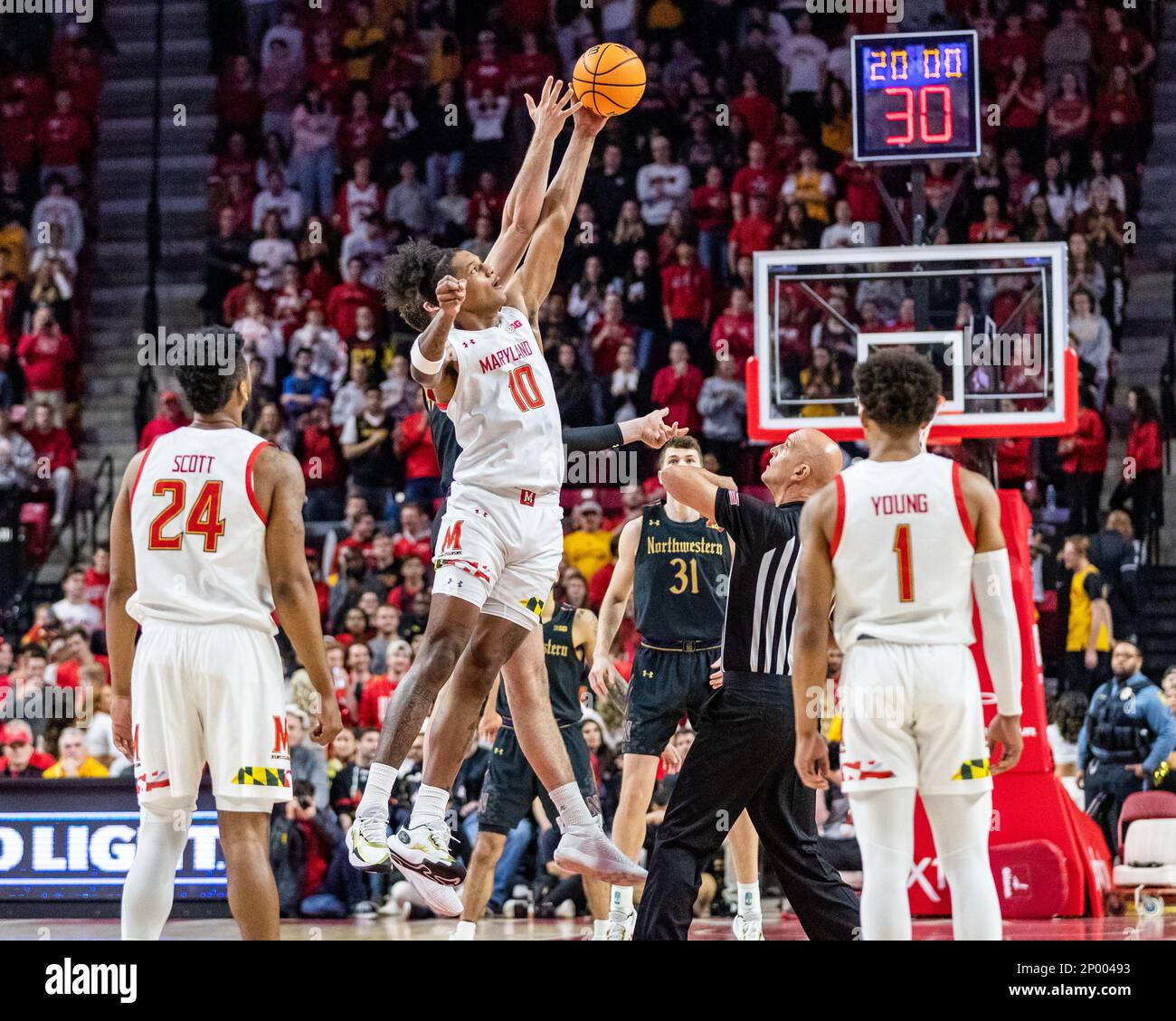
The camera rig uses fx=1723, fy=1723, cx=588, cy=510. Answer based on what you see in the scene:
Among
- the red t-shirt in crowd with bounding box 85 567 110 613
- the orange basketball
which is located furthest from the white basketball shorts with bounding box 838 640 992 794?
the red t-shirt in crowd with bounding box 85 567 110 613

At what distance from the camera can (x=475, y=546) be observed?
20.1 ft

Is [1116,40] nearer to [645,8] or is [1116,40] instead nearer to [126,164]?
[645,8]

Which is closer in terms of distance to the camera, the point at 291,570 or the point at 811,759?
the point at 811,759

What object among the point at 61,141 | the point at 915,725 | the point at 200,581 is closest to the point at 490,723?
the point at 200,581

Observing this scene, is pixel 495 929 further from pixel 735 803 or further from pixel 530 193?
pixel 530 193

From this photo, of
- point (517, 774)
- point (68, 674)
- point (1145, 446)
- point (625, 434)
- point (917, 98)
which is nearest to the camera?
point (625, 434)

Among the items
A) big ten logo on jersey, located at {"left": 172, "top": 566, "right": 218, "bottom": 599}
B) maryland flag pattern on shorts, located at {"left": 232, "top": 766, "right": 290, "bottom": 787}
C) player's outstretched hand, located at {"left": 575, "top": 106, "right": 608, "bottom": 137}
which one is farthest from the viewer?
player's outstretched hand, located at {"left": 575, "top": 106, "right": 608, "bottom": 137}

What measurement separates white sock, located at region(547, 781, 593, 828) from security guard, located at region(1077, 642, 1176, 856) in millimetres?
5033

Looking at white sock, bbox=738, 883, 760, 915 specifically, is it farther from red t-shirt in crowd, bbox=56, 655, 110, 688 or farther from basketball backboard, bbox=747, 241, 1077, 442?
red t-shirt in crowd, bbox=56, 655, 110, 688

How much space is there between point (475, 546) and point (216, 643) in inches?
44.1

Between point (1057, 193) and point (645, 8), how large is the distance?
463 cm

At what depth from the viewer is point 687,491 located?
5.93 m

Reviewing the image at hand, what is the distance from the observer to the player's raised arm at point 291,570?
541 centimetres

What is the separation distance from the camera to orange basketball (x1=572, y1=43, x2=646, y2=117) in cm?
671
